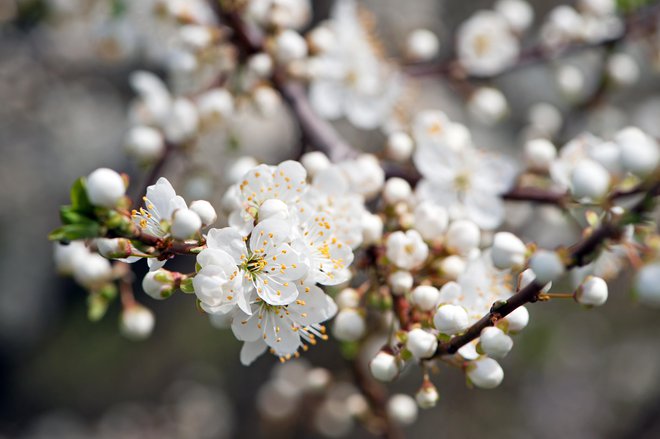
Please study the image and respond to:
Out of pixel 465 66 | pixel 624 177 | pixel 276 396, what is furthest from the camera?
pixel 276 396

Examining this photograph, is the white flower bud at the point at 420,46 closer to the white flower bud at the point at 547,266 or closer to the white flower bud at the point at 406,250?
the white flower bud at the point at 406,250

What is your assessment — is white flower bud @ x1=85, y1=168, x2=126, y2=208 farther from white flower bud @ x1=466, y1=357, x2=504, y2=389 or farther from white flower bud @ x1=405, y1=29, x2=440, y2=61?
white flower bud @ x1=405, y1=29, x2=440, y2=61

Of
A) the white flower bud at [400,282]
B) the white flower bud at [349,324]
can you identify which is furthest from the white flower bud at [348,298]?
the white flower bud at [400,282]

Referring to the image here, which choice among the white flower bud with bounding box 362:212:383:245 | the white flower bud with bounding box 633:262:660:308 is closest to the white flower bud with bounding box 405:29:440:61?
the white flower bud with bounding box 362:212:383:245

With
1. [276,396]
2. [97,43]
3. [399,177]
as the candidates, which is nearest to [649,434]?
[276,396]

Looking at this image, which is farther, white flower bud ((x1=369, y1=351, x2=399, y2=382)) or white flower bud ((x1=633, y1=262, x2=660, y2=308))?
white flower bud ((x1=369, y1=351, x2=399, y2=382))

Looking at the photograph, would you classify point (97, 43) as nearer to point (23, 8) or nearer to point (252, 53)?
point (23, 8)

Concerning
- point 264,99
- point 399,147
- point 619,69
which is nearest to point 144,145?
point 264,99
